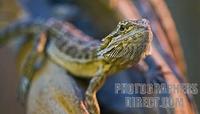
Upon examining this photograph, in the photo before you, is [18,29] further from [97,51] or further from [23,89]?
[97,51]

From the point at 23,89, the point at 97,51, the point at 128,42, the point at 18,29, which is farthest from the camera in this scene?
the point at 18,29

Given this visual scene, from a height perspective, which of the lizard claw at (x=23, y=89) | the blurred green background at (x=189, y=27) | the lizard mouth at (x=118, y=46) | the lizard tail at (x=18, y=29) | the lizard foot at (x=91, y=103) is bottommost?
the lizard claw at (x=23, y=89)

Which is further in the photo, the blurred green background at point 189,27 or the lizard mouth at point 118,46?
the blurred green background at point 189,27

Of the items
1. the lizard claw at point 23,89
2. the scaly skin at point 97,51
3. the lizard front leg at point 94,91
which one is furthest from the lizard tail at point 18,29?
the lizard front leg at point 94,91

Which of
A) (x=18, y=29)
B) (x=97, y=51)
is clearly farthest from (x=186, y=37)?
(x=18, y=29)

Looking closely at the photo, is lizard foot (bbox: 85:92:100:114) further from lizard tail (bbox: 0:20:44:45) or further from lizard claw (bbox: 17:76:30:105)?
lizard tail (bbox: 0:20:44:45)

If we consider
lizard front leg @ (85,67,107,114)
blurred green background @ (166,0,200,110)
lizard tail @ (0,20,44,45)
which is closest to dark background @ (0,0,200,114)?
blurred green background @ (166,0,200,110)

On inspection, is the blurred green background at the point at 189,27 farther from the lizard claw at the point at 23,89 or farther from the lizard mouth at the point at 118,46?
the lizard claw at the point at 23,89

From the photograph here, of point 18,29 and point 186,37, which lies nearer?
point 186,37
